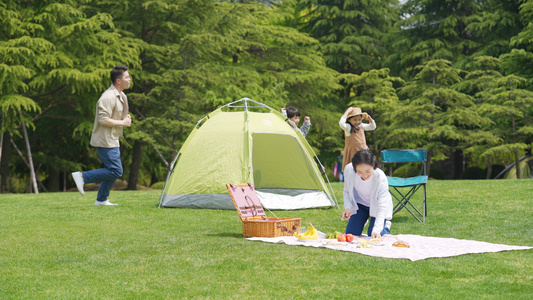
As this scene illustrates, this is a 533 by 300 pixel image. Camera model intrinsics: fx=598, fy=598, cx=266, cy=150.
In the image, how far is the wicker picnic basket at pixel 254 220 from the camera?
16.4 ft

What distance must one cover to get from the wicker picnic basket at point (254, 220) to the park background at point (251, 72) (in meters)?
7.79

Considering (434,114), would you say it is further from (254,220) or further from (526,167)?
(254,220)

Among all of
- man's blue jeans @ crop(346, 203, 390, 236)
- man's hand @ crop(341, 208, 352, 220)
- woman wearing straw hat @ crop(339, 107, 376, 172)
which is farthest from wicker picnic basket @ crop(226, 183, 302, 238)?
woman wearing straw hat @ crop(339, 107, 376, 172)

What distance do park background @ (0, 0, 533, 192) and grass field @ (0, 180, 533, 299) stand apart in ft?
23.9

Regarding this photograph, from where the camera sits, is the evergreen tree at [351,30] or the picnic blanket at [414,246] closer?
the picnic blanket at [414,246]

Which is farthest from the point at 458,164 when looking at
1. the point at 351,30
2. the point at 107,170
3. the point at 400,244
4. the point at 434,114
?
the point at 400,244

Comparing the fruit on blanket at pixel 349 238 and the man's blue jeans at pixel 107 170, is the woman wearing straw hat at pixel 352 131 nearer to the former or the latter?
the fruit on blanket at pixel 349 238

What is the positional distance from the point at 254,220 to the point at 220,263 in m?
1.18

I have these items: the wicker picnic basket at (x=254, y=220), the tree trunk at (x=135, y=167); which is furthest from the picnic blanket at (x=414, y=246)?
the tree trunk at (x=135, y=167)

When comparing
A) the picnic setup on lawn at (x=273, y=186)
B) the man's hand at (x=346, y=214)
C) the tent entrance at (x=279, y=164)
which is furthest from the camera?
the tent entrance at (x=279, y=164)

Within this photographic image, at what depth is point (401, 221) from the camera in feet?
20.4

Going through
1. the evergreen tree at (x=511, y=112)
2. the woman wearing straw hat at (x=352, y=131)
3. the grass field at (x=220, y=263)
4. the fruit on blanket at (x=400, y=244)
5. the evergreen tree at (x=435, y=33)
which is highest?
the evergreen tree at (x=435, y=33)

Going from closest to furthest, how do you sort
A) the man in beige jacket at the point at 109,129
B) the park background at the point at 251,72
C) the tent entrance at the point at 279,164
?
the man in beige jacket at the point at 109,129
the tent entrance at the point at 279,164
the park background at the point at 251,72

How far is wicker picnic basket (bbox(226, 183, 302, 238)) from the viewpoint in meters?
4.99
